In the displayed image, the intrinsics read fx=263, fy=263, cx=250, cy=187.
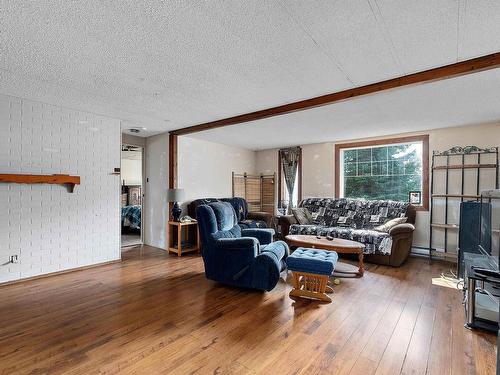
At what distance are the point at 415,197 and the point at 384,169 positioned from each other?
2.64ft

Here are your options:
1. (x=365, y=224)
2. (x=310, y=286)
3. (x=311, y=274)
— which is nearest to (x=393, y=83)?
(x=311, y=274)

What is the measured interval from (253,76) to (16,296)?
3.52 meters

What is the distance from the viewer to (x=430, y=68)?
96.1 inches

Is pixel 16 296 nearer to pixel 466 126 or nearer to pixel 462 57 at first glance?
pixel 462 57

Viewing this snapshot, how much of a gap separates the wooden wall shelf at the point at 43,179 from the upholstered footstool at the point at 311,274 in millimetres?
3194

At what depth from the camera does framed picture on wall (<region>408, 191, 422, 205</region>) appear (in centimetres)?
493

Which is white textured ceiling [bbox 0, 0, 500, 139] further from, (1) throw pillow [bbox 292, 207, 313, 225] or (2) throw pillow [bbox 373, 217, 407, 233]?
(1) throw pillow [bbox 292, 207, 313, 225]

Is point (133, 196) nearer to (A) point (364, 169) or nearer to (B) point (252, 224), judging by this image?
(B) point (252, 224)

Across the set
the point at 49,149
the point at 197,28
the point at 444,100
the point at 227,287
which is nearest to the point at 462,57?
the point at 444,100

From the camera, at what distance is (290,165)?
658 cm

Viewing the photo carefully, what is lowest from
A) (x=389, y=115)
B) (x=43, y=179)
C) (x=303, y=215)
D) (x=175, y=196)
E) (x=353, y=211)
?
(x=303, y=215)

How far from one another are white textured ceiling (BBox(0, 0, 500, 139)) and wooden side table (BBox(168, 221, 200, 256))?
2.51 metres

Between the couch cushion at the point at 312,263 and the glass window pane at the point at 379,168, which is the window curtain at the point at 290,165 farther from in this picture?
the couch cushion at the point at 312,263

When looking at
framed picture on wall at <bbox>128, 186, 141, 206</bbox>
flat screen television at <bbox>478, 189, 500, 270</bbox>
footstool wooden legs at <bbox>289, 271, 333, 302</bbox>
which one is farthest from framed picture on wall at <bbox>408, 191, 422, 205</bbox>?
framed picture on wall at <bbox>128, 186, 141, 206</bbox>
